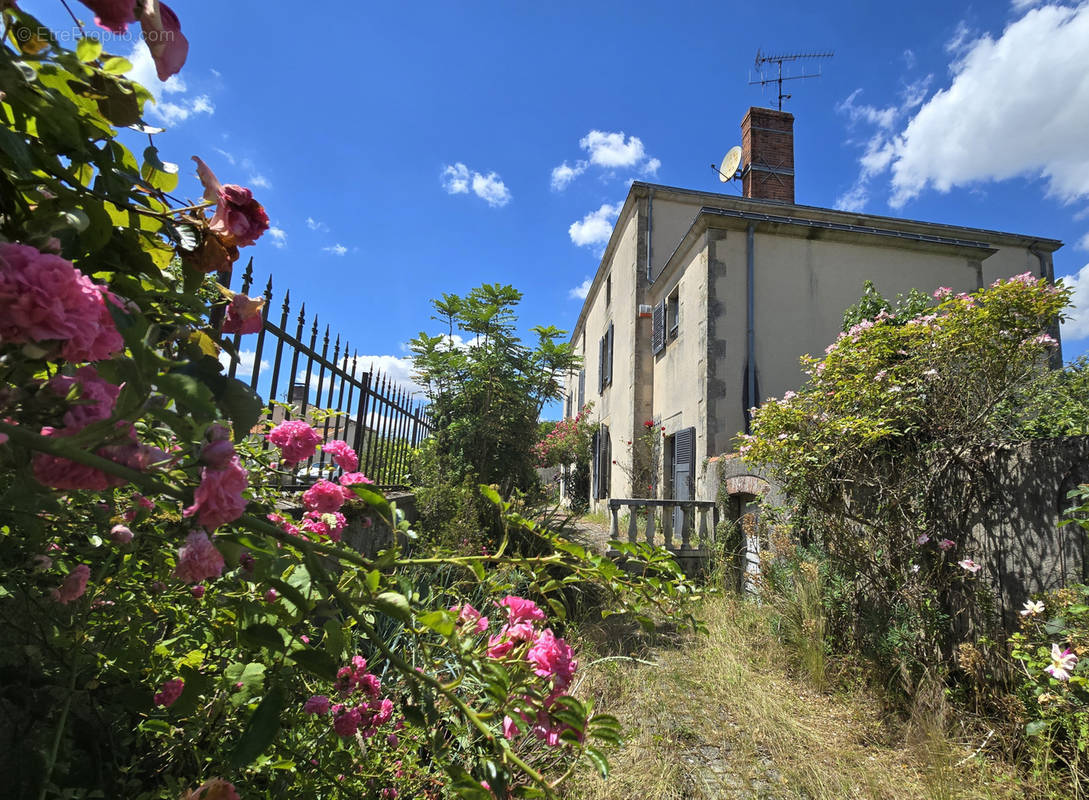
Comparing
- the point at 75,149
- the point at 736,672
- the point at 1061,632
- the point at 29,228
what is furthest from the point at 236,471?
the point at 736,672

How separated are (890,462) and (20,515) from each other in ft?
14.0

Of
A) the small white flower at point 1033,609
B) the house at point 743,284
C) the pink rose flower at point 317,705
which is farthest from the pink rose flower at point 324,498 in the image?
the house at point 743,284

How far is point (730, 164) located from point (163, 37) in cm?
1355

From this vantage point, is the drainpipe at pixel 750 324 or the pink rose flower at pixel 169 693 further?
the drainpipe at pixel 750 324

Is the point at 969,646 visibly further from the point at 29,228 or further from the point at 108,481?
the point at 29,228

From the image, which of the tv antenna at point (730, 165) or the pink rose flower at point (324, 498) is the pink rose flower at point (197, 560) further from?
the tv antenna at point (730, 165)

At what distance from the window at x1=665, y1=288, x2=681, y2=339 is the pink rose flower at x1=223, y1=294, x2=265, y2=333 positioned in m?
9.20

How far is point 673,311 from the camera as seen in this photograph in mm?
10242

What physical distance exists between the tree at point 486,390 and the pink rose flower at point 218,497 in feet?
21.5

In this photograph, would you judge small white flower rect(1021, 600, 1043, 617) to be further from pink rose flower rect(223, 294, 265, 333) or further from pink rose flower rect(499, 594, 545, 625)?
pink rose flower rect(223, 294, 265, 333)


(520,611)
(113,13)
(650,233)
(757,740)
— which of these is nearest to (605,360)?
(650,233)

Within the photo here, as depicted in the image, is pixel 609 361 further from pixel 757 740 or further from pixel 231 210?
pixel 231 210

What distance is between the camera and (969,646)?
9.61ft

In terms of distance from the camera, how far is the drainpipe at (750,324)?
8117 millimetres
